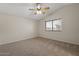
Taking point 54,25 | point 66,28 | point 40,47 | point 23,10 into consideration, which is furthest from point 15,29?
point 66,28

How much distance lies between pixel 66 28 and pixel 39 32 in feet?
2.06

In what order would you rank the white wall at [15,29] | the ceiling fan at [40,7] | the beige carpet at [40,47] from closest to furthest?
the ceiling fan at [40,7] < the white wall at [15,29] < the beige carpet at [40,47]

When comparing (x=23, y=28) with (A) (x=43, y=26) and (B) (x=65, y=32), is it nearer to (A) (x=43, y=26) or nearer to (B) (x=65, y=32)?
(A) (x=43, y=26)

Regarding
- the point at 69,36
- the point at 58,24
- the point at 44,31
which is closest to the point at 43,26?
the point at 44,31

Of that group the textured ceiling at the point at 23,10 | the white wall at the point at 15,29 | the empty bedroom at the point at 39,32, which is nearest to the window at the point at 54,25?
the empty bedroom at the point at 39,32

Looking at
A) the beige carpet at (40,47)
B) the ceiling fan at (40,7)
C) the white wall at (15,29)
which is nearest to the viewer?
the ceiling fan at (40,7)

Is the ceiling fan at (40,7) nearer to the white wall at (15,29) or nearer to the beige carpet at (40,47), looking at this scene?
the white wall at (15,29)

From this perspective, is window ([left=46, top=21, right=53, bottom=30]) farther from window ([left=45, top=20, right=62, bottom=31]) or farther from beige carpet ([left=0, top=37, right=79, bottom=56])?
beige carpet ([left=0, top=37, right=79, bottom=56])


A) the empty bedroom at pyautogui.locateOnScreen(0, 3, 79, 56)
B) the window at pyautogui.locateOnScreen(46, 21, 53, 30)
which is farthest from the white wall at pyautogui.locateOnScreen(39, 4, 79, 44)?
the window at pyautogui.locateOnScreen(46, 21, 53, 30)

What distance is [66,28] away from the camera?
2.28 meters

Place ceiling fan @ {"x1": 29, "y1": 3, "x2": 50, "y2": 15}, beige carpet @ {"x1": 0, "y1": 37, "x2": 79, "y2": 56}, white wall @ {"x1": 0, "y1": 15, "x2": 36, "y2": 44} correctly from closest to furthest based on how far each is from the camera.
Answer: ceiling fan @ {"x1": 29, "y1": 3, "x2": 50, "y2": 15}
white wall @ {"x1": 0, "y1": 15, "x2": 36, "y2": 44}
beige carpet @ {"x1": 0, "y1": 37, "x2": 79, "y2": 56}

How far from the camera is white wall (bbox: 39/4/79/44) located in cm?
215

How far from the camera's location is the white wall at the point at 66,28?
2154 millimetres

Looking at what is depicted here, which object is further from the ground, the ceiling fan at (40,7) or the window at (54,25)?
the ceiling fan at (40,7)
